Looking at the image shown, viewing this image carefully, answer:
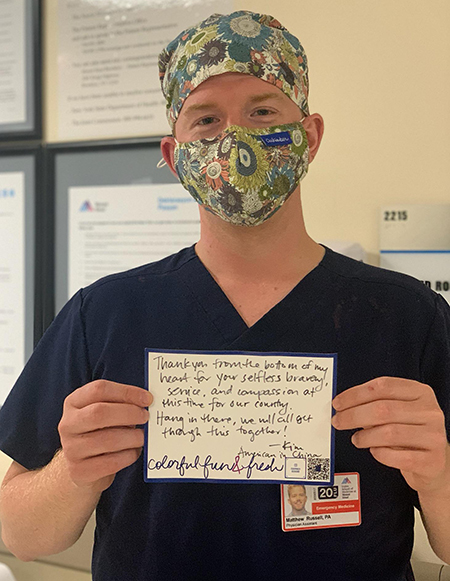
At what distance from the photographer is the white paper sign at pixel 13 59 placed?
1.84 meters

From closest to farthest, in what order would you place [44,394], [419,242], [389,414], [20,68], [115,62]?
[389,414], [44,394], [419,242], [115,62], [20,68]

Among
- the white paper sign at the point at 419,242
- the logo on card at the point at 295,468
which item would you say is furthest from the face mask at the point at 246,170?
the white paper sign at the point at 419,242

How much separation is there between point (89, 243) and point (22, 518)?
102 centimetres

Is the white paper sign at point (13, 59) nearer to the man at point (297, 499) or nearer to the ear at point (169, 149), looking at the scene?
the ear at point (169, 149)

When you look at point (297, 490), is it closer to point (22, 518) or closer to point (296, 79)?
point (22, 518)

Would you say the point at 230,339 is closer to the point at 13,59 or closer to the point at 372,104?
the point at 372,104

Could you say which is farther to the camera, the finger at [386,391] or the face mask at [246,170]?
the face mask at [246,170]

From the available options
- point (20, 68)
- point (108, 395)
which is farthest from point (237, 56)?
point (20, 68)

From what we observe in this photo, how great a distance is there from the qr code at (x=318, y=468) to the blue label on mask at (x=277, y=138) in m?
0.48

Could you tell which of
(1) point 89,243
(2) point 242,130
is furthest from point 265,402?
(1) point 89,243

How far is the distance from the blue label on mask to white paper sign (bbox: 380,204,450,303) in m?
0.60

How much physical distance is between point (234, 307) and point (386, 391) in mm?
295

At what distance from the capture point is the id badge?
854 mm

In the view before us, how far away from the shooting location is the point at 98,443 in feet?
2.52
